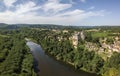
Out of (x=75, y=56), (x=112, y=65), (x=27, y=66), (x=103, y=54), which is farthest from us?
(x=103, y=54)

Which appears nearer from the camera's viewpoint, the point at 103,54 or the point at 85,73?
the point at 85,73

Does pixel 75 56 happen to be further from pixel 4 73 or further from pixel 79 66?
pixel 4 73

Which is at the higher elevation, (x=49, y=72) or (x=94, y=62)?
(x=94, y=62)

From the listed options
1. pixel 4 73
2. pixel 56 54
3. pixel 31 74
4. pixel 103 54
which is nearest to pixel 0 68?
pixel 4 73

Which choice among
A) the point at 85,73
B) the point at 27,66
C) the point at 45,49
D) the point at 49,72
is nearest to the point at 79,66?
the point at 85,73

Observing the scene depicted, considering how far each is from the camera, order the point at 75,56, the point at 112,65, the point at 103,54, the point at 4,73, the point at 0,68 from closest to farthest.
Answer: the point at 4,73
the point at 0,68
the point at 112,65
the point at 75,56
the point at 103,54

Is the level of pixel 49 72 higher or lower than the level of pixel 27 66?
lower

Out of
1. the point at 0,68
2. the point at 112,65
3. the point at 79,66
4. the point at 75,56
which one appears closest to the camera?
the point at 0,68

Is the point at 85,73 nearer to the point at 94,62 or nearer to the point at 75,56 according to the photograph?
the point at 94,62

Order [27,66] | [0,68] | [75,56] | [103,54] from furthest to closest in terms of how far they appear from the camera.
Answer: [103,54], [75,56], [27,66], [0,68]
